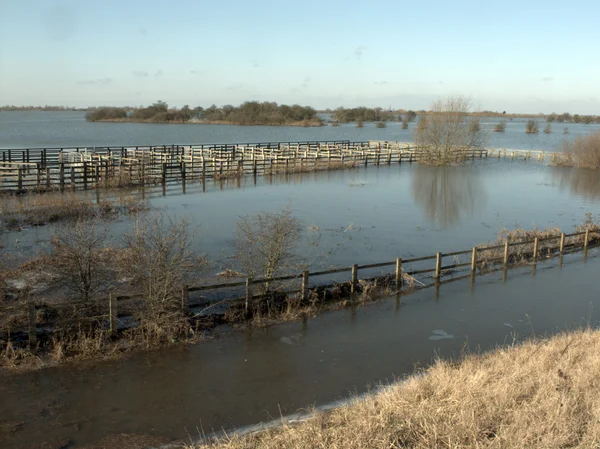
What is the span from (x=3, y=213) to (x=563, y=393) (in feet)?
63.9

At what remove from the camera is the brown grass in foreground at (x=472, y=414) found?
19.6 feet

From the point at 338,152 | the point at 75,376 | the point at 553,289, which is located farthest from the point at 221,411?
the point at 338,152

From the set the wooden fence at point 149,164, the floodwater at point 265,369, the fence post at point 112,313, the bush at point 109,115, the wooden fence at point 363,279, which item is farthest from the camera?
the bush at point 109,115

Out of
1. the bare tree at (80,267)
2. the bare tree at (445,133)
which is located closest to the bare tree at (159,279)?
the bare tree at (80,267)

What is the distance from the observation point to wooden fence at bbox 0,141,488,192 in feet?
93.5

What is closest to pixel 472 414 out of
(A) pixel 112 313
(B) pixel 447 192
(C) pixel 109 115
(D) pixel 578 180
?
(A) pixel 112 313

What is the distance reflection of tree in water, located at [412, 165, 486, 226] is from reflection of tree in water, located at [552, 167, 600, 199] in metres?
5.74

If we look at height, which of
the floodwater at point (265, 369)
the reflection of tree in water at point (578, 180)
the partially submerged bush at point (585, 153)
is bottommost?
the floodwater at point (265, 369)

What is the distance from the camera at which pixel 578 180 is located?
40281 millimetres

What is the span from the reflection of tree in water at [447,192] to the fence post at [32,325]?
1682 centimetres

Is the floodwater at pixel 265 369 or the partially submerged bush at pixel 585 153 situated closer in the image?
the floodwater at pixel 265 369

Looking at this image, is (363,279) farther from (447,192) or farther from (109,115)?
(109,115)

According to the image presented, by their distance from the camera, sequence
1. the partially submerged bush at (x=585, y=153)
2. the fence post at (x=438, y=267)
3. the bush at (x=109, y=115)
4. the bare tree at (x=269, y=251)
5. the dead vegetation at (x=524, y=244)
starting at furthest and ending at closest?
1. the bush at (x=109, y=115)
2. the partially submerged bush at (x=585, y=153)
3. the dead vegetation at (x=524, y=244)
4. the fence post at (x=438, y=267)
5. the bare tree at (x=269, y=251)

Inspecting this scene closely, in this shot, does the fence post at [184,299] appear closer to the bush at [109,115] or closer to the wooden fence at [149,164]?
the wooden fence at [149,164]
